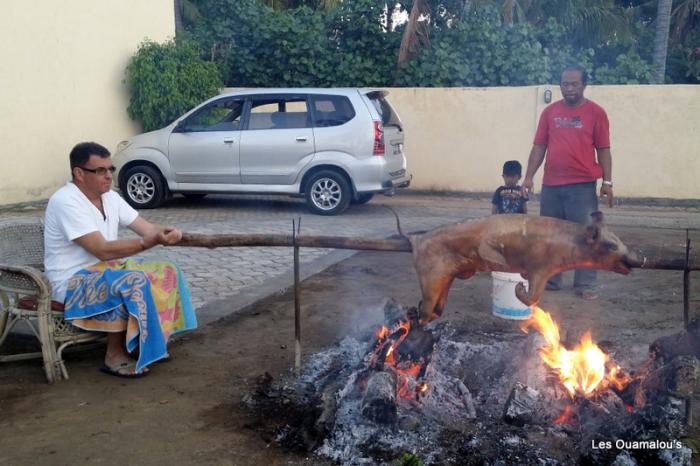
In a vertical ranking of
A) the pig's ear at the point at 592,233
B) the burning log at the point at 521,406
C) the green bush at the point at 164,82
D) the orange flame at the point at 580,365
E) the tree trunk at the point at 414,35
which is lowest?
the burning log at the point at 521,406

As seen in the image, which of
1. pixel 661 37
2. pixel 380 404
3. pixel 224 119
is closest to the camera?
pixel 380 404

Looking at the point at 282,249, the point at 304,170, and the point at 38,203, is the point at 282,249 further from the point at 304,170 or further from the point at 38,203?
the point at 38,203

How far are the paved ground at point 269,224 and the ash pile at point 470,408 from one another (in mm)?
1959

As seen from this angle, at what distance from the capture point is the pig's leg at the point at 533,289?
140 inches

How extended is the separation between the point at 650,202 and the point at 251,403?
10409 mm

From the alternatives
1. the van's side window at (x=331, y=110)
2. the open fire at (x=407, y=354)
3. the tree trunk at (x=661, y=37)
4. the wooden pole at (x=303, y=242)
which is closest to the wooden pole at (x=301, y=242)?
the wooden pole at (x=303, y=242)

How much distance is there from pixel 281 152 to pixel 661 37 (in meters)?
9.79

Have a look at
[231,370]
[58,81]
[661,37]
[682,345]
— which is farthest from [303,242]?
[661,37]

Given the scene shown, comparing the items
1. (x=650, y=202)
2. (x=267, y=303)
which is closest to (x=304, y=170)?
(x=267, y=303)

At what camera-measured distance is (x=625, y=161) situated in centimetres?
1238

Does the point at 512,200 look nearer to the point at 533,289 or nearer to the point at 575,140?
the point at 575,140

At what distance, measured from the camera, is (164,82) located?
13.1 metres

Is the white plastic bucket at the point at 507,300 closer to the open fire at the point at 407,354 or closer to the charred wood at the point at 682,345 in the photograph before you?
the open fire at the point at 407,354

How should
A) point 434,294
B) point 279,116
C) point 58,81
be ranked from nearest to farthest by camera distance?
point 434,294, point 279,116, point 58,81
